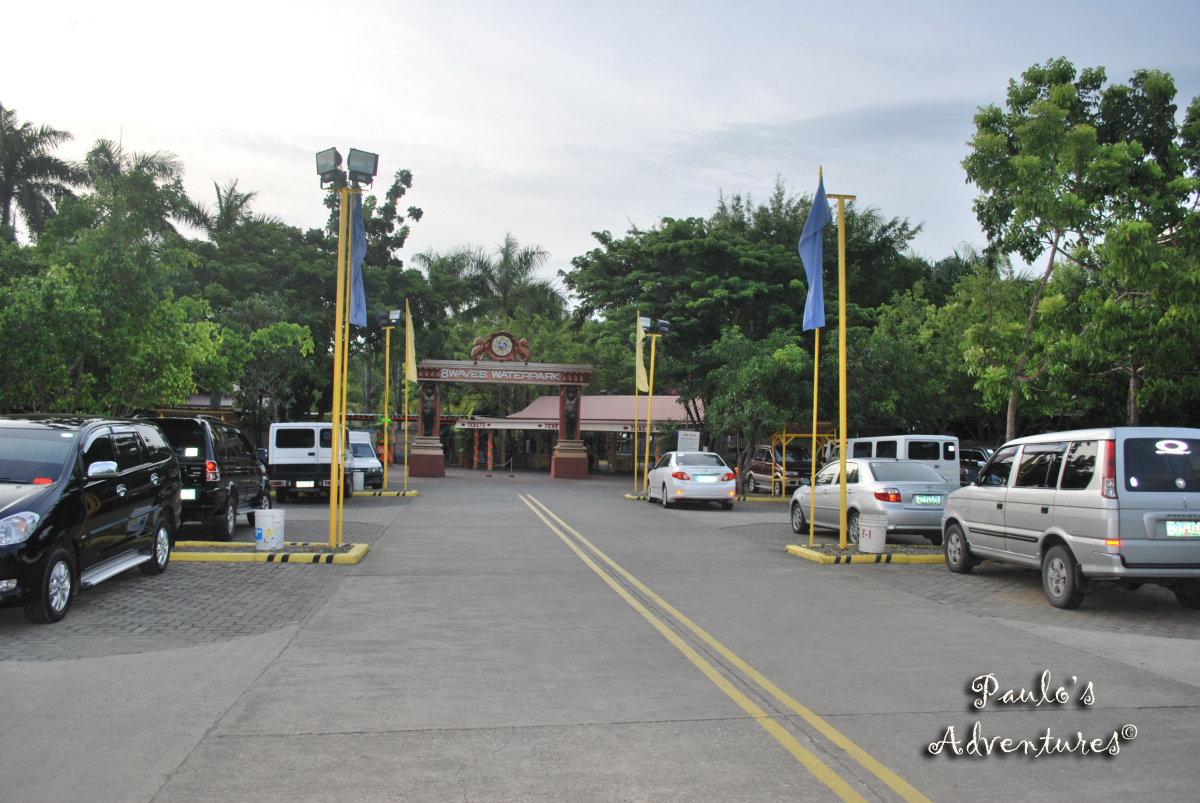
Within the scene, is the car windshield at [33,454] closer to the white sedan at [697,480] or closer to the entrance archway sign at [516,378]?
the white sedan at [697,480]

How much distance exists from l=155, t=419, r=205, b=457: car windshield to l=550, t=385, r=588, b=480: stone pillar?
27335 mm

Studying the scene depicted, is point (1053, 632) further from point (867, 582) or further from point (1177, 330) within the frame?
point (1177, 330)

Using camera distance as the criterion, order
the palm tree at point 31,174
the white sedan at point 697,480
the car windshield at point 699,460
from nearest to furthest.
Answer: the white sedan at point 697,480 < the car windshield at point 699,460 < the palm tree at point 31,174

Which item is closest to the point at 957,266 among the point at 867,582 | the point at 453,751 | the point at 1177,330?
the point at 1177,330

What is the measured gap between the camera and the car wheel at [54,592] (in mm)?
7637

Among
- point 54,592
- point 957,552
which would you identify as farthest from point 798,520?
point 54,592

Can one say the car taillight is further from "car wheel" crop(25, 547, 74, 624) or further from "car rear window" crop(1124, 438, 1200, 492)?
"car wheel" crop(25, 547, 74, 624)

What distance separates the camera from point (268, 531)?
40.1 ft

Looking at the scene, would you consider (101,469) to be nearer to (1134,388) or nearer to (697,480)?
(697,480)

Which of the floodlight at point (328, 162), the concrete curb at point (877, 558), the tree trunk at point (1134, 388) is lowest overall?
the concrete curb at point (877, 558)

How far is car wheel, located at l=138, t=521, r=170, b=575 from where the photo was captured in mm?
10492

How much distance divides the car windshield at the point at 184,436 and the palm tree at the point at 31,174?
2841 cm

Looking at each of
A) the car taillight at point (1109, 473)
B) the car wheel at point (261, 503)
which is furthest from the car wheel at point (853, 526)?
the car wheel at point (261, 503)

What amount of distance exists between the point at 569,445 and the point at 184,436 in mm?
28162
